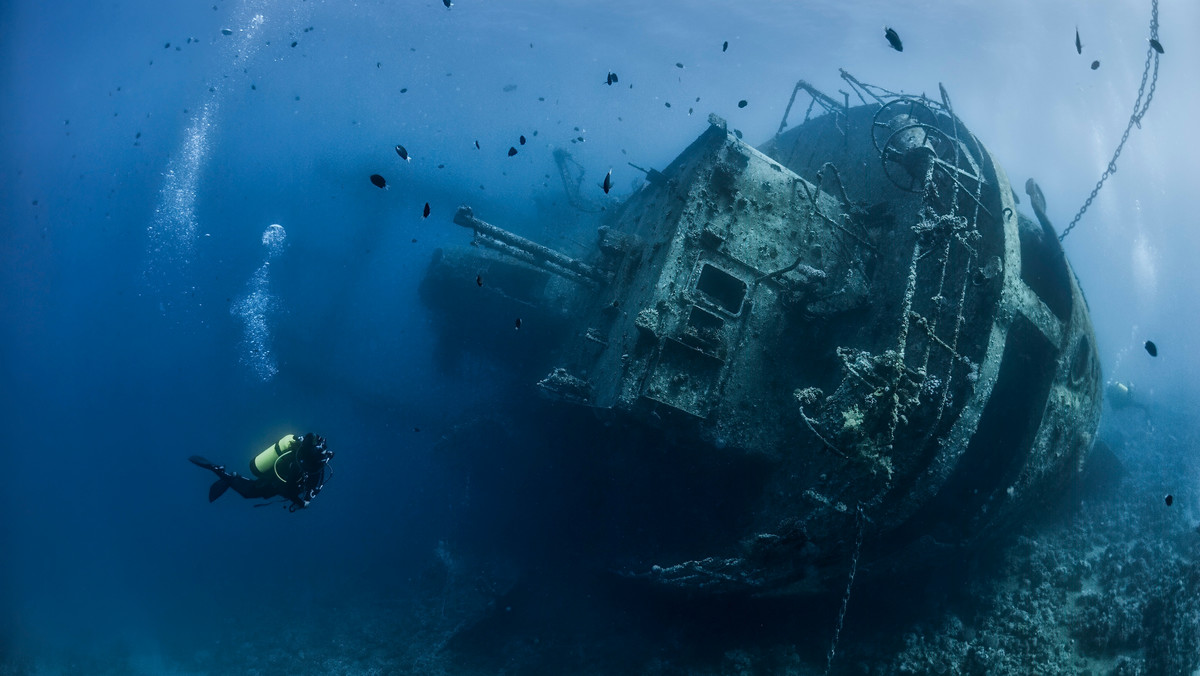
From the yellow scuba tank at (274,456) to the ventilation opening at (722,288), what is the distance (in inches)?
213

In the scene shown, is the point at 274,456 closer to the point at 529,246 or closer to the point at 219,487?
the point at 219,487

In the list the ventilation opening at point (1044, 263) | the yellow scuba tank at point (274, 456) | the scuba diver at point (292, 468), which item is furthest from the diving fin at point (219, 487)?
the ventilation opening at point (1044, 263)

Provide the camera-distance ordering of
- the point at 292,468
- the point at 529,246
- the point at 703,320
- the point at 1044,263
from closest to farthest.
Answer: the point at 292,468
the point at 703,320
the point at 1044,263
the point at 529,246

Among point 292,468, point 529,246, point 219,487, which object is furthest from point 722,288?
point 219,487

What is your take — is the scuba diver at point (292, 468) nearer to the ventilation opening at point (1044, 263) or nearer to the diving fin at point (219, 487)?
the diving fin at point (219, 487)

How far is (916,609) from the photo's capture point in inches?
259

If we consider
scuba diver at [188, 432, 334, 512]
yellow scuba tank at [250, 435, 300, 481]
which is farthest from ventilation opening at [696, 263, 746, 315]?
yellow scuba tank at [250, 435, 300, 481]

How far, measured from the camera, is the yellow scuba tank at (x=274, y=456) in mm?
5734

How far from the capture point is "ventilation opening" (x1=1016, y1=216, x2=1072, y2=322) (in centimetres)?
725

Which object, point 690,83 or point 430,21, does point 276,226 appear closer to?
point 430,21

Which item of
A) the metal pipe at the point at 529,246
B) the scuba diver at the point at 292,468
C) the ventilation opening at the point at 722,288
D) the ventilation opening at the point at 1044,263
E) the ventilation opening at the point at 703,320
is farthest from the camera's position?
the metal pipe at the point at 529,246

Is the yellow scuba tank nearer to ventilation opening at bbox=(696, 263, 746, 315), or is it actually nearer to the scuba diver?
the scuba diver

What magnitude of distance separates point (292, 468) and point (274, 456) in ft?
1.11

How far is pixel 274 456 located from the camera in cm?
582
